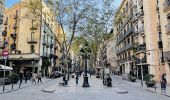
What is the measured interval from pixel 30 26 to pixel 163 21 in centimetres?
2975

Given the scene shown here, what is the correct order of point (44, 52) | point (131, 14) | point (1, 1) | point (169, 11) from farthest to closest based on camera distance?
point (44, 52) → point (131, 14) → point (1, 1) → point (169, 11)

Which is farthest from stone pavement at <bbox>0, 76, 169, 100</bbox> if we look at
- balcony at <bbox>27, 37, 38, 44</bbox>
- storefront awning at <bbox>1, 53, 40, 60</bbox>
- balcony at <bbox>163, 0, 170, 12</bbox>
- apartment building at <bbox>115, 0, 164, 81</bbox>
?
Answer: balcony at <bbox>27, 37, 38, 44</bbox>

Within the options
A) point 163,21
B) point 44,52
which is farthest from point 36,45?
point 163,21

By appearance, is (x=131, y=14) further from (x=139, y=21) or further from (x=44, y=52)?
(x=44, y=52)

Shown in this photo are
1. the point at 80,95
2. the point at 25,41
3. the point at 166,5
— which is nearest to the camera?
the point at 80,95

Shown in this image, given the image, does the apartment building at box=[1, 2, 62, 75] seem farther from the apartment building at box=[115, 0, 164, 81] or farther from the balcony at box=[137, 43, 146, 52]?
the balcony at box=[137, 43, 146, 52]

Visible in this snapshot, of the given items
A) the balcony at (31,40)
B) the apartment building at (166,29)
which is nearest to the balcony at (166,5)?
the apartment building at (166,29)

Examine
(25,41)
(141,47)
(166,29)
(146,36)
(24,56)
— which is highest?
(25,41)

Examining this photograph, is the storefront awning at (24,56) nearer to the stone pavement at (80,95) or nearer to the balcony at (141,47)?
the balcony at (141,47)

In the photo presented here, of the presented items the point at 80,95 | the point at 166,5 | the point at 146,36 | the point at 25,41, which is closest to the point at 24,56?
the point at 25,41

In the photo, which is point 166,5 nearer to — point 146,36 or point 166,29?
point 166,29

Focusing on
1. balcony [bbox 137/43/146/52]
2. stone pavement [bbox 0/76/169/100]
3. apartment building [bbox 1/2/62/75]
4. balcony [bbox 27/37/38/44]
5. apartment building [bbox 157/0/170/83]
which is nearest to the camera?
stone pavement [bbox 0/76/169/100]

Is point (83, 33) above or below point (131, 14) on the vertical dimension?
below

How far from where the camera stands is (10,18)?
5641cm
